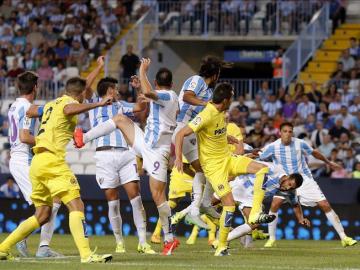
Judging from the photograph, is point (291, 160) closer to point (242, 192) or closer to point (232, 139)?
point (242, 192)

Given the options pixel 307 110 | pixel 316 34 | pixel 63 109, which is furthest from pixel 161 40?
pixel 63 109

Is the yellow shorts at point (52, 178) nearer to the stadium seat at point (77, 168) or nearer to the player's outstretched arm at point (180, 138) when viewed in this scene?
the player's outstretched arm at point (180, 138)

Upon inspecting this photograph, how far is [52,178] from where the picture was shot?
1466 centimetres

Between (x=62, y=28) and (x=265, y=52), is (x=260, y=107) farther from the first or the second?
(x=62, y=28)

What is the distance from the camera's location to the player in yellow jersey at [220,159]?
631 inches

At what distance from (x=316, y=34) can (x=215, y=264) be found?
19.2 metres

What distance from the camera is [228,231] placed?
1609 centimetres

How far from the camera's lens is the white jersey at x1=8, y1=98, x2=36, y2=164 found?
1659 cm

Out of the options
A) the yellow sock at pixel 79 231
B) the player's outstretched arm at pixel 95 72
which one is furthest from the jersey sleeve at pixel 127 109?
the yellow sock at pixel 79 231

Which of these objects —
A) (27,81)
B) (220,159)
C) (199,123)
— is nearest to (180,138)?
(199,123)

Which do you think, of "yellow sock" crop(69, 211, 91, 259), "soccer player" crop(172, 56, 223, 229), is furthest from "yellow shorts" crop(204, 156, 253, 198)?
"yellow sock" crop(69, 211, 91, 259)

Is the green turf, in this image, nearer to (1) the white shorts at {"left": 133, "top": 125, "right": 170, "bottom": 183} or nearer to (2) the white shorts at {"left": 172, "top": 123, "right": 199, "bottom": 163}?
(1) the white shorts at {"left": 133, "top": 125, "right": 170, "bottom": 183}

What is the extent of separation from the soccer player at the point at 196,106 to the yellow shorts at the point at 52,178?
284 cm

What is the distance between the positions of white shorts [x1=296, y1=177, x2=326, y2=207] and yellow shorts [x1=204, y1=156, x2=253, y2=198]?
4.23 metres
